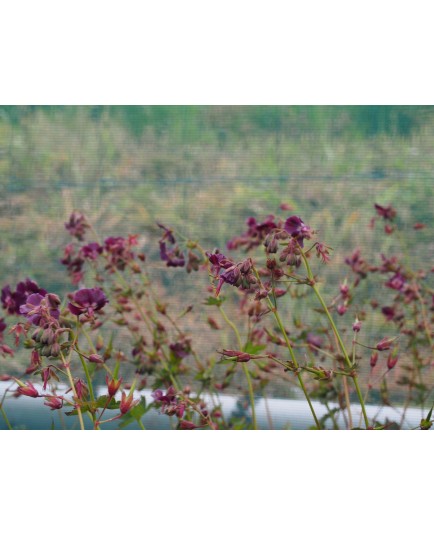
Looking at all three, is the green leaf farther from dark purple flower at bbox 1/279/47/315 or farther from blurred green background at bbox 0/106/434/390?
blurred green background at bbox 0/106/434/390

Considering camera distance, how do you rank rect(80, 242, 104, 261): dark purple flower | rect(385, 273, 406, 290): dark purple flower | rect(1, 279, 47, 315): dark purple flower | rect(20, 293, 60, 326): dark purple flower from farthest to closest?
rect(385, 273, 406, 290): dark purple flower → rect(80, 242, 104, 261): dark purple flower → rect(1, 279, 47, 315): dark purple flower → rect(20, 293, 60, 326): dark purple flower

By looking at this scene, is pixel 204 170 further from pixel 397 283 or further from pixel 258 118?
pixel 397 283

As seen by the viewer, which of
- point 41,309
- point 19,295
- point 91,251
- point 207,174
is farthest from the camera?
point 207,174

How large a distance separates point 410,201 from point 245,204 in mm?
399

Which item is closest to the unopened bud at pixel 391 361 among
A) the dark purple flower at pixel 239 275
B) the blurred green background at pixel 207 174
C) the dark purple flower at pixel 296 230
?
the dark purple flower at pixel 296 230

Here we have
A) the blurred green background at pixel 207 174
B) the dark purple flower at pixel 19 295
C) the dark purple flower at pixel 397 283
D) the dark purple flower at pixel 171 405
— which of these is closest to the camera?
→ the dark purple flower at pixel 171 405

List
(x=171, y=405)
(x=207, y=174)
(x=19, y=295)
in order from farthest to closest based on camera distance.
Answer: (x=207, y=174) < (x=19, y=295) < (x=171, y=405)

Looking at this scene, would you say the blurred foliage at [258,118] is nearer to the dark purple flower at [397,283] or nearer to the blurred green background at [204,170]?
the blurred green background at [204,170]

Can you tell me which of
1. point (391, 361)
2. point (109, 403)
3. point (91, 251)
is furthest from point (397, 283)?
point (109, 403)

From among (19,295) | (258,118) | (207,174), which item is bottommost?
(19,295)

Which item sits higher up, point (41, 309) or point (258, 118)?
point (258, 118)

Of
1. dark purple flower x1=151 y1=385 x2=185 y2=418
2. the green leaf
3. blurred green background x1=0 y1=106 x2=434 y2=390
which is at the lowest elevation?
dark purple flower x1=151 y1=385 x2=185 y2=418

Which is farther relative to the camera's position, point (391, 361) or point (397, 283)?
point (397, 283)

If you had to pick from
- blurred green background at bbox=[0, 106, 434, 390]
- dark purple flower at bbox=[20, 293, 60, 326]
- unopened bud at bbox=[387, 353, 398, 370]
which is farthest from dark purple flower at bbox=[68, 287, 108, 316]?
blurred green background at bbox=[0, 106, 434, 390]
